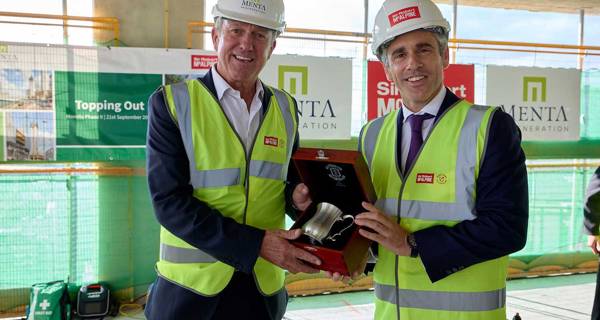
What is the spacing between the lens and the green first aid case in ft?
17.3

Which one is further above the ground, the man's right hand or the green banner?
the green banner

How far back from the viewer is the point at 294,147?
262 cm

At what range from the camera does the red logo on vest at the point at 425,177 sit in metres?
2.06

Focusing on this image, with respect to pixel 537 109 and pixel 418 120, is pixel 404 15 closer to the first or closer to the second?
pixel 418 120

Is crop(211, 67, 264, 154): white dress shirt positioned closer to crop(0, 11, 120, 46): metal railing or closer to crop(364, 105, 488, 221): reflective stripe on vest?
crop(364, 105, 488, 221): reflective stripe on vest

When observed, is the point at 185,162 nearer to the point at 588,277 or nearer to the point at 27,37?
the point at 27,37

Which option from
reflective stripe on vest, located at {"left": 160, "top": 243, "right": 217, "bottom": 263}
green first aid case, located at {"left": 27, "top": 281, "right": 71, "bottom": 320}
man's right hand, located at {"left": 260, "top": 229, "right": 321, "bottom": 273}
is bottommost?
green first aid case, located at {"left": 27, "top": 281, "right": 71, "bottom": 320}

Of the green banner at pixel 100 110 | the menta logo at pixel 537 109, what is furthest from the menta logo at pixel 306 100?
the menta logo at pixel 537 109

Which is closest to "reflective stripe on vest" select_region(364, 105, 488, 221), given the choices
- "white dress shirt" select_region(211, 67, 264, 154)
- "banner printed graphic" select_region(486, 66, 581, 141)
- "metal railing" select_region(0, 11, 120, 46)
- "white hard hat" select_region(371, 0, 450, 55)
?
"white hard hat" select_region(371, 0, 450, 55)

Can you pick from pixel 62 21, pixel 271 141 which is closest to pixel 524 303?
pixel 271 141

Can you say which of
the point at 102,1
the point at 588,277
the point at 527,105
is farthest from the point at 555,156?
the point at 102,1

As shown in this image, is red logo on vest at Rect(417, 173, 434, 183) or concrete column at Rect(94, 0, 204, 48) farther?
concrete column at Rect(94, 0, 204, 48)

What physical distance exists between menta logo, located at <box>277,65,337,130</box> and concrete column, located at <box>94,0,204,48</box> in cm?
111

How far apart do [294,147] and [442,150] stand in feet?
2.75
